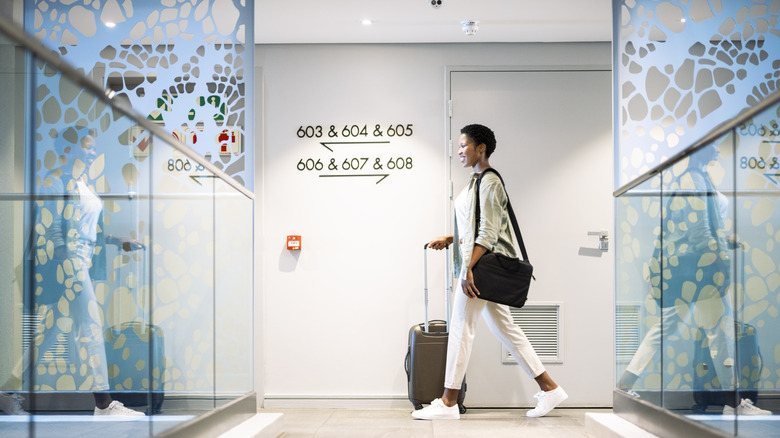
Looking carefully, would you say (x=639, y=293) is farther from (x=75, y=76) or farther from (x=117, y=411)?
(x=75, y=76)

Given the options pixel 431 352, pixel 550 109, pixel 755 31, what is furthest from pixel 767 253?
pixel 550 109

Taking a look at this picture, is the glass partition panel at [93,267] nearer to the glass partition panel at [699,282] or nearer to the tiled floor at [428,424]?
the tiled floor at [428,424]

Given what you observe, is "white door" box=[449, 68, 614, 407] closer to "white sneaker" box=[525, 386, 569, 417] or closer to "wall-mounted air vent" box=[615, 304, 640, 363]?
"white sneaker" box=[525, 386, 569, 417]

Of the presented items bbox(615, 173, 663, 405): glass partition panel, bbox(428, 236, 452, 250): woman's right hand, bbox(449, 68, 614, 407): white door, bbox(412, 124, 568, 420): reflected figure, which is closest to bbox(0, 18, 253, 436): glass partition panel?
bbox(615, 173, 663, 405): glass partition panel

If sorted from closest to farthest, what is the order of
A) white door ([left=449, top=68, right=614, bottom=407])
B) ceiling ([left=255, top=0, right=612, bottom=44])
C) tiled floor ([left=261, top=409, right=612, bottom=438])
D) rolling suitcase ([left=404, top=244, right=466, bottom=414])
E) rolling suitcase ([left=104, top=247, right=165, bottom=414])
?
1. rolling suitcase ([left=104, top=247, right=165, bottom=414])
2. tiled floor ([left=261, top=409, right=612, bottom=438])
3. ceiling ([left=255, top=0, right=612, bottom=44])
4. rolling suitcase ([left=404, top=244, right=466, bottom=414])
5. white door ([left=449, top=68, right=614, bottom=407])

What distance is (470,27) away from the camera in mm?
4793

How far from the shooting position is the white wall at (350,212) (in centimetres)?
515

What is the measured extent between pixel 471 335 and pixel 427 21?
1910 millimetres

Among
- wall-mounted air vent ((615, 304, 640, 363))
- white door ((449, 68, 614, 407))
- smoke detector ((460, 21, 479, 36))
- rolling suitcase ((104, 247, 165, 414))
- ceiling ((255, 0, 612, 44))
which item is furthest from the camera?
white door ((449, 68, 614, 407))

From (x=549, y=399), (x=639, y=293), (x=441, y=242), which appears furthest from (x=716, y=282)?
(x=441, y=242)

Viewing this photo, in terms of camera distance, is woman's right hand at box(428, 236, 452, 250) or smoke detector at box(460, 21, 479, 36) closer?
woman's right hand at box(428, 236, 452, 250)

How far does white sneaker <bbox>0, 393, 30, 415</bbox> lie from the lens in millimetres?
2145

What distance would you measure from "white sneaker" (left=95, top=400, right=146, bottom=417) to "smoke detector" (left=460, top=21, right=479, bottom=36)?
326cm

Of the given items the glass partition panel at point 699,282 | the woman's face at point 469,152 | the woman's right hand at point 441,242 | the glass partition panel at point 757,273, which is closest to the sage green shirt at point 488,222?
the woman's face at point 469,152
